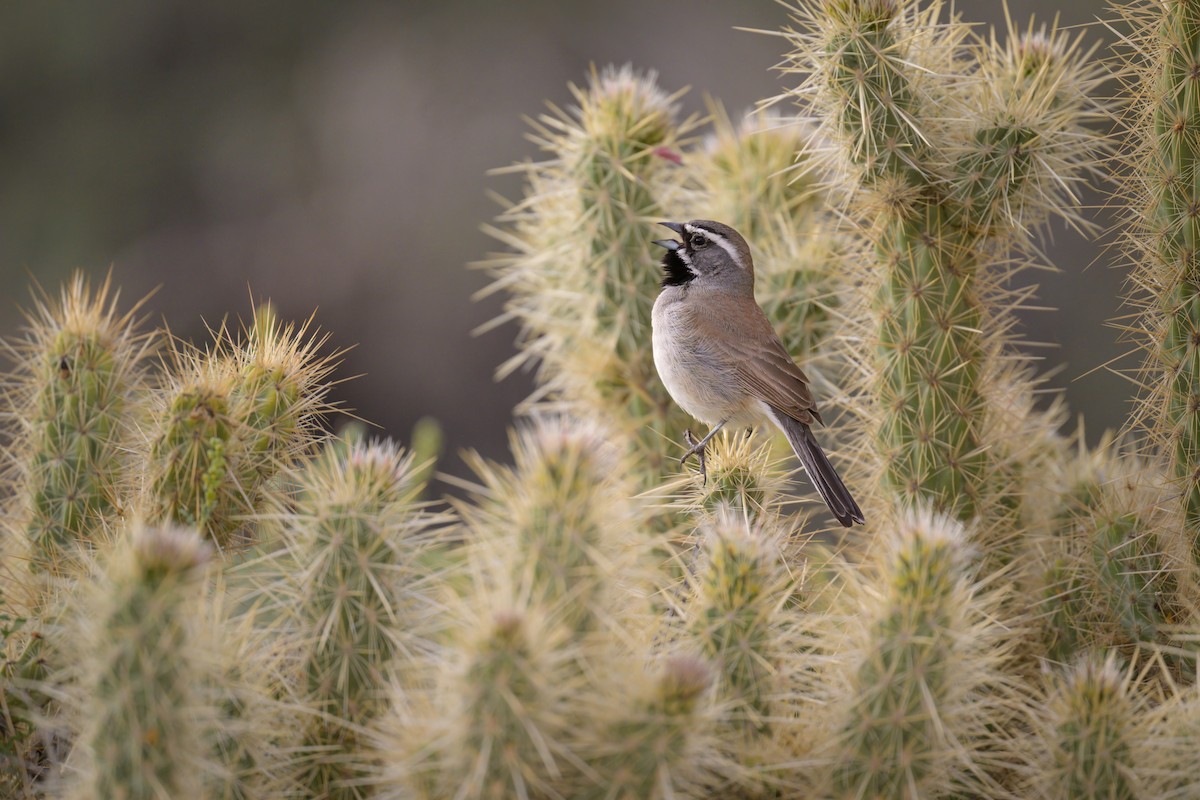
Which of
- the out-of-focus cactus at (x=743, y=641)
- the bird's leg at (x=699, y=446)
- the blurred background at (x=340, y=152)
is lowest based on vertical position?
the out-of-focus cactus at (x=743, y=641)

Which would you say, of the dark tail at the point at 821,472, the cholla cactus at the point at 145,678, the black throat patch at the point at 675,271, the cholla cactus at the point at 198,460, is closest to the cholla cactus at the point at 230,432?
the cholla cactus at the point at 198,460

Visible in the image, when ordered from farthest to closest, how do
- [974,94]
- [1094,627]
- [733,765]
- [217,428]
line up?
[974,94] < [1094,627] < [217,428] < [733,765]

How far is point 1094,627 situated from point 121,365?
296 centimetres

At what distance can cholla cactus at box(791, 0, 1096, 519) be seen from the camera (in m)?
3.48

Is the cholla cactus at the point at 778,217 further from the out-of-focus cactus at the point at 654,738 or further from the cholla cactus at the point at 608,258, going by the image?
the out-of-focus cactus at the point at 654,738

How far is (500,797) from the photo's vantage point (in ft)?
7.05

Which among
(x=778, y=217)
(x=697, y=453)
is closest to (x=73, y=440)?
(x=697, y=453)

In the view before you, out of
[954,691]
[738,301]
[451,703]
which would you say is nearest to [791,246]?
[738,301]

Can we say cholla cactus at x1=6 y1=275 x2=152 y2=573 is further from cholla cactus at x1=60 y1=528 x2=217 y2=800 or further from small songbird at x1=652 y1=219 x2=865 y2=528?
small songbird at x1=652 y1=219 x2=865 y2=528

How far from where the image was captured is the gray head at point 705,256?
13.5ft

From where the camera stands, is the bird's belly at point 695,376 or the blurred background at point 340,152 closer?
the bird's belly at point 695,376

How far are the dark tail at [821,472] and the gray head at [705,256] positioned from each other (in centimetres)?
57

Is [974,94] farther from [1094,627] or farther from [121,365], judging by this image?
[121,365]

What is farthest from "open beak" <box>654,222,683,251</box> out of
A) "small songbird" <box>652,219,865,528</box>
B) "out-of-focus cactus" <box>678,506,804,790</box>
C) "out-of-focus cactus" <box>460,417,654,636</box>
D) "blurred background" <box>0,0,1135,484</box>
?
"blurred background" <box>0,0,1135,484</box>
